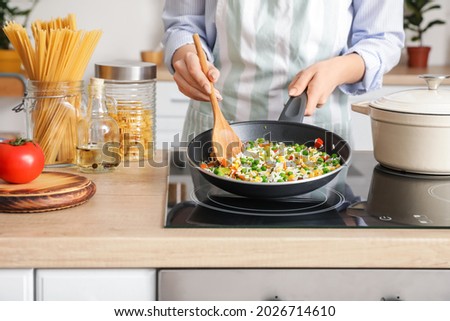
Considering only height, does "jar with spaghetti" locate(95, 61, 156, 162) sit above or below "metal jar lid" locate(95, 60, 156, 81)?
below

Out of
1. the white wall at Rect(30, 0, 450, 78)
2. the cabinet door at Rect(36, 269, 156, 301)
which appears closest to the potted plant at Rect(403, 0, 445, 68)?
the white wall at Rect(30, 0, 450, 78)

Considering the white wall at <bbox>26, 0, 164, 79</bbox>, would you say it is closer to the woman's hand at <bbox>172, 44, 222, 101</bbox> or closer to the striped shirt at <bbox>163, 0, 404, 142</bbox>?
the striped shirt at <bbox>163, 0, 404, 142</bbox>

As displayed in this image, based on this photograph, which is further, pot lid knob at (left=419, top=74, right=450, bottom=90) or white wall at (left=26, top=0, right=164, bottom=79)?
white wall at (left=26, top=0, right=164, bottom=79)

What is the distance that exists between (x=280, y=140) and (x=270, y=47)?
0.37m

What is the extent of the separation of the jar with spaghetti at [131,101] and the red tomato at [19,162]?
299mm

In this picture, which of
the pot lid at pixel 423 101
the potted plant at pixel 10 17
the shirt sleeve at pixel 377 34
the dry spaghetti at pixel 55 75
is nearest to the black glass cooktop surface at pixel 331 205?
the pot lid at pixel 423 101

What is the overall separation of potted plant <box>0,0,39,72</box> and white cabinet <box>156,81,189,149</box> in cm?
80

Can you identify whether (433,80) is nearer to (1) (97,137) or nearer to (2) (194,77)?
(2) (194,77)

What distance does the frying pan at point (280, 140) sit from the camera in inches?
42.1

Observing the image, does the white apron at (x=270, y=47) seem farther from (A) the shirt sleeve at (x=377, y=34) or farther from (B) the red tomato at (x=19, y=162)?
(B) the red tomato at (x=19, y=162)

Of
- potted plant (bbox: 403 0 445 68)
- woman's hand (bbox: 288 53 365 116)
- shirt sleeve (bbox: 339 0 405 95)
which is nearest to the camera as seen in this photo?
woman's hand (bbox: 288 53 365 116)

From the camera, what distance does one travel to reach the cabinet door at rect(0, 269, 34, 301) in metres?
0.96
